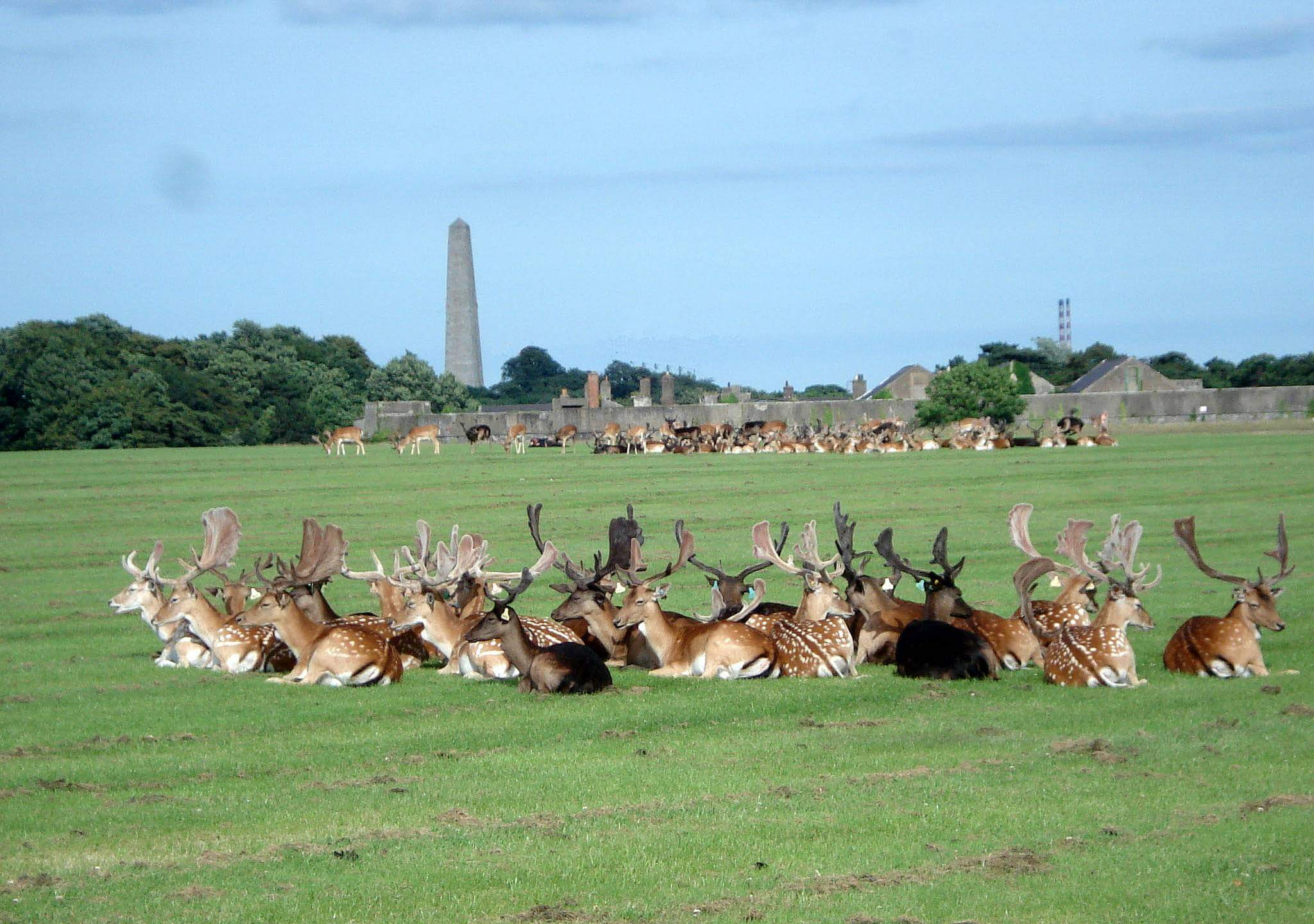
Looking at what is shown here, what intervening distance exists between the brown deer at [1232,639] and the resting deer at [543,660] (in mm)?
4527

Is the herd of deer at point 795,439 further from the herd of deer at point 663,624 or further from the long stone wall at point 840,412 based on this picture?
the herd of deer at point 663,624

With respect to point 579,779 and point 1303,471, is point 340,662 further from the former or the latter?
point 1303,471

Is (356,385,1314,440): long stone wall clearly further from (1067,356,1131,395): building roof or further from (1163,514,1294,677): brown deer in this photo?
(1163,514,1294,677): brown deer

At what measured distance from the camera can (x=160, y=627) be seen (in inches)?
530

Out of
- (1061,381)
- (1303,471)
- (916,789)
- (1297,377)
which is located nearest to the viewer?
(916,789)

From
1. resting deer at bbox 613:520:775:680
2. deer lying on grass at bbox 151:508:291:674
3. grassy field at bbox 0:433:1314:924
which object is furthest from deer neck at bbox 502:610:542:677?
deer lying on grass at bbox 151:508:291:674

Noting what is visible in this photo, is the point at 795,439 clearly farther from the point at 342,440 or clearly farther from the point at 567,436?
the point at 342,440

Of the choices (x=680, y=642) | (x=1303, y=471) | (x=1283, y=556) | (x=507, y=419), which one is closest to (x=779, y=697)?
(x=680, y=642)

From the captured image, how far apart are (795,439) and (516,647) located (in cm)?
4532

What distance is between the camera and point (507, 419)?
74.1 metres

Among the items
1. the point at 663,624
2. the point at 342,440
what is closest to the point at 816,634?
the point at 663,624

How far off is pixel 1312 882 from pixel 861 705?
4.62 m

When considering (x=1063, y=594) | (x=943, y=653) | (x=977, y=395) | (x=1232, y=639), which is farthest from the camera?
(x=977, y=395)

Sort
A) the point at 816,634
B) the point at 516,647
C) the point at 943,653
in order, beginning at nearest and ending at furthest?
the point at 943,653, the point at 516,647, the point at 816,634
